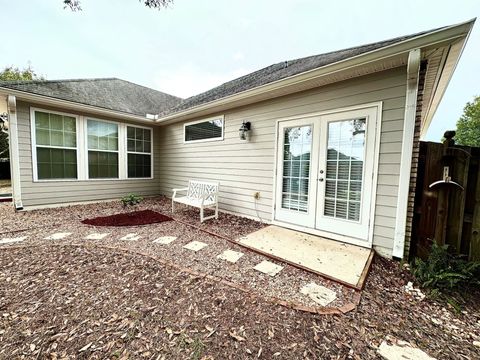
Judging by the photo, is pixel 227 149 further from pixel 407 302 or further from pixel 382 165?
pixel 407 302

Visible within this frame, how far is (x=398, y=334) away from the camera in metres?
1.56

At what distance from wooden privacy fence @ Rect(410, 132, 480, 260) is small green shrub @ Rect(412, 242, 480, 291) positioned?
7.8 inches

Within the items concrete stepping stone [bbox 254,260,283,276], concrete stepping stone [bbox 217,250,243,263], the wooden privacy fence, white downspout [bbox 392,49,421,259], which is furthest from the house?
concrete stepping stone [bbox 217,250,243,263]

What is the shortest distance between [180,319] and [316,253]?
6.62 feet

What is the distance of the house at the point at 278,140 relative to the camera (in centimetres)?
276

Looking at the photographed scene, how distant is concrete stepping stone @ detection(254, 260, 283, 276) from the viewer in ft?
7.89

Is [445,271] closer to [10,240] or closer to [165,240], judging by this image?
[165,240]

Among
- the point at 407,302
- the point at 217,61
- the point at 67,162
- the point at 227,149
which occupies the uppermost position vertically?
the point at 217,61

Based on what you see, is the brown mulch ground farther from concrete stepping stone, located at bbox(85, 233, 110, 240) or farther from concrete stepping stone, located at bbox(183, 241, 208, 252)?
concrete stepping stone, located at bbox(85, 233, 110, 240)

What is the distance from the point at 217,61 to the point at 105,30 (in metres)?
5.62

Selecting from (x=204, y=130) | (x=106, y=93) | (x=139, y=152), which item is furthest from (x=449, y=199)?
(x=106, y=93)

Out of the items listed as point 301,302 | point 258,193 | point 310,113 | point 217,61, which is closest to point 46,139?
point 258,193

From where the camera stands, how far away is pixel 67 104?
4941 millimetres

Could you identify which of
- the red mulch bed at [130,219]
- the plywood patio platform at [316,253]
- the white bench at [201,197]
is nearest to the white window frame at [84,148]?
the red mulch bed at [130,219]
